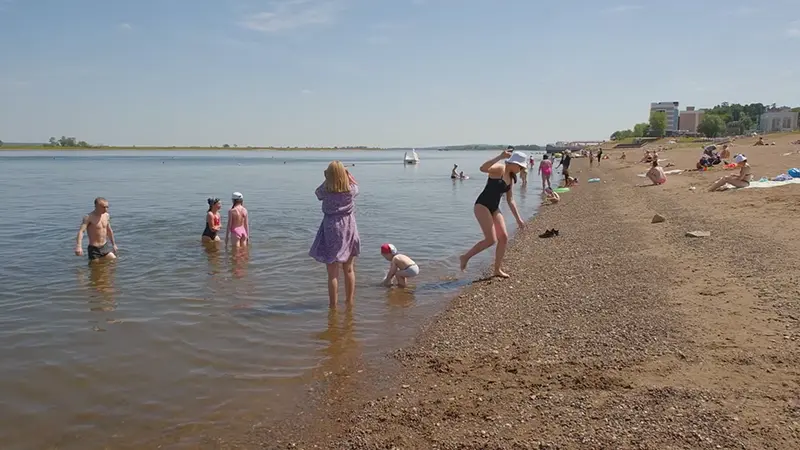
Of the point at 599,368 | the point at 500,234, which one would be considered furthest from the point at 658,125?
the point at 599,368

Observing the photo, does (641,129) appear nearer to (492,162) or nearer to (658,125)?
(658,125)

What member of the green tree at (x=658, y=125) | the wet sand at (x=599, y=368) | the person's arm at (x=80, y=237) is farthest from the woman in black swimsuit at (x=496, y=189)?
the green tree at (x=658, y=125)

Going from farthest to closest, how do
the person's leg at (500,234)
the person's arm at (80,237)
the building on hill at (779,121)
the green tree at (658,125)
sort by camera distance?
the green tree at (658,125) < the building on hill at (779,121) < the person's arm at (80,237) < the person's leg at (500,234)

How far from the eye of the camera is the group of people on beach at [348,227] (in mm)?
6992

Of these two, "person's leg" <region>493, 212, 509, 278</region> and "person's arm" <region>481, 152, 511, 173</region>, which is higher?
"person's arm" <region>481, 152, 511, 173</region>

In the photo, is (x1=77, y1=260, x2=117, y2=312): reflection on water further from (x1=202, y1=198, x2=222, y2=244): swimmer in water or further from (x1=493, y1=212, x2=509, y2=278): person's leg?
(x1=493, y1=212, x2=509, y2=278): person's leg

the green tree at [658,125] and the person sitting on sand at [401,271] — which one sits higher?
the green tree at [658,125]

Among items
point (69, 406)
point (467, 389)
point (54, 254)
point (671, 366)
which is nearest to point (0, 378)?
point (69, 406)

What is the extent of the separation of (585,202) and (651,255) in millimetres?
12057

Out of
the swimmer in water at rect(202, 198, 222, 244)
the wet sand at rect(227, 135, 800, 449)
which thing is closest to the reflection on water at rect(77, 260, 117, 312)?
the swimmer in water at rect(202, 198, 222, 244)

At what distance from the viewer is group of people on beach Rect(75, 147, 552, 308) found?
22.9 ft

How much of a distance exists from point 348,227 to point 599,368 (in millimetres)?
3555

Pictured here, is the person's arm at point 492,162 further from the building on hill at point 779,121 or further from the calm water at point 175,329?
the building on hill at point 779,121

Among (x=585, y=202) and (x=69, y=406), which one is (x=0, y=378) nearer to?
(x=69, y=406)
